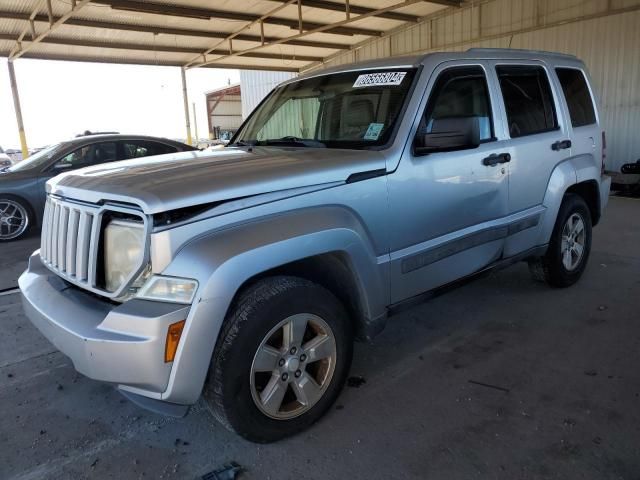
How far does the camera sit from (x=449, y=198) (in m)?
3.24

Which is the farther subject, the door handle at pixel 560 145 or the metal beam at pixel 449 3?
the metal beam at pixel 449 3

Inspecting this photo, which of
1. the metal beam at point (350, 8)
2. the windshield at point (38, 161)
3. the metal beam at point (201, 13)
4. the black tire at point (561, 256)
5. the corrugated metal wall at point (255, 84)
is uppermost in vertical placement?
the metal beam at point (350, 8)

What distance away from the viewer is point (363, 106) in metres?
3.36

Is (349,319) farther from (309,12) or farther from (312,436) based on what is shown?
(309,12)

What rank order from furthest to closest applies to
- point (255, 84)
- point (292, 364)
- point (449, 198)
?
point (255, 84)
point (449, 198)
point (292, 364)

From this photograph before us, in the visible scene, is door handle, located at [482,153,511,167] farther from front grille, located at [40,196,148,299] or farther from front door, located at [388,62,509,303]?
front grille, located at [40,196,148,299]

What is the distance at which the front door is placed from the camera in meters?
3.00

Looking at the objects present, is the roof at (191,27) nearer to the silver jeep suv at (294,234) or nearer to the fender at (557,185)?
the fender at (557,185)

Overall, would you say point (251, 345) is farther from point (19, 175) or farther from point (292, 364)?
point (19, 175)

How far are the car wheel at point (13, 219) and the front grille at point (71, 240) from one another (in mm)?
5658

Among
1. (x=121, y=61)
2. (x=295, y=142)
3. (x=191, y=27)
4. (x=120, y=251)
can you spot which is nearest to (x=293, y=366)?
(x=120, y=251)

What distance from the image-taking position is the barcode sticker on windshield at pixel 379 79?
10.7 feet

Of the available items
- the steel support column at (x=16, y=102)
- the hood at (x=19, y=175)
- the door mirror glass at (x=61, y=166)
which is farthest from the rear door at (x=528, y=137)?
the steel support column at (x=16, y=102)

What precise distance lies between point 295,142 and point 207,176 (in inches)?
48.0
